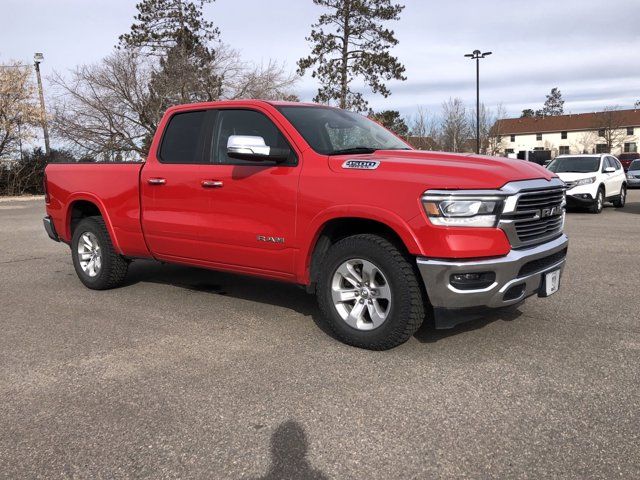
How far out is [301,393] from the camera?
135 inches

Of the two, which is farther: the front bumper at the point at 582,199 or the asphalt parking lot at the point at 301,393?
the front bumper at the point at 582,199

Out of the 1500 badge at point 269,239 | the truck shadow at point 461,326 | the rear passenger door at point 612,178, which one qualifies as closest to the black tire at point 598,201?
the rear passenger door at point 612,178

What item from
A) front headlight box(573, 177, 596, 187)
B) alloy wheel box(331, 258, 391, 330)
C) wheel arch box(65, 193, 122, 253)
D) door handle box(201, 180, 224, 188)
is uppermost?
door handle box(201, 180, 224, 188)

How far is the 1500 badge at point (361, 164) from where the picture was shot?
4049 millimetres

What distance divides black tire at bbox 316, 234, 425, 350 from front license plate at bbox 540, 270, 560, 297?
0.93 m

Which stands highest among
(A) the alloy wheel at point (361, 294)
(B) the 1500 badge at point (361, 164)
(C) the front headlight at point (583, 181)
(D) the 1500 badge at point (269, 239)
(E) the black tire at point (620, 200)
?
(B) the 1500 badge at point (361, 164)

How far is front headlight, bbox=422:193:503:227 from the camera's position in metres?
3.68

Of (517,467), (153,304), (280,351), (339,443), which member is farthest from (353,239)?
(153,304)

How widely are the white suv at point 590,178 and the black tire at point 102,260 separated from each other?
11.4m

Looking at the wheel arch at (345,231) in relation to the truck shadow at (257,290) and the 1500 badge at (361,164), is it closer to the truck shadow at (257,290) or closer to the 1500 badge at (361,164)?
the 1500 badge at (361,164)

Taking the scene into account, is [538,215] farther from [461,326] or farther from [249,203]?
[249,203]

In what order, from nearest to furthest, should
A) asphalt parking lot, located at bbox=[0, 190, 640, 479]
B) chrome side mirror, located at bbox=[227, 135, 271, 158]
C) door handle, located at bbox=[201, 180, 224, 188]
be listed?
asphalt parking lot, located at bbox=[0, 190, 640, 479] < chrome side mirror, located at bbox=[227, 135, 271, 158] < door handle, located at bbox=[201, 180, 224, 188]

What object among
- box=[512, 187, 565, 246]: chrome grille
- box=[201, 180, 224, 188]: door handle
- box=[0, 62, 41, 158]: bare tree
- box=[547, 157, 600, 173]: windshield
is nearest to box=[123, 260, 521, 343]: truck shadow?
box=[512, 187, 565, 246]: chrome grille

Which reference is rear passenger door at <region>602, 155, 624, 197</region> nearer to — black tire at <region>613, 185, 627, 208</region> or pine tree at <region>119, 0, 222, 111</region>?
black tire at <region>613, 185, 627, 208</region>
